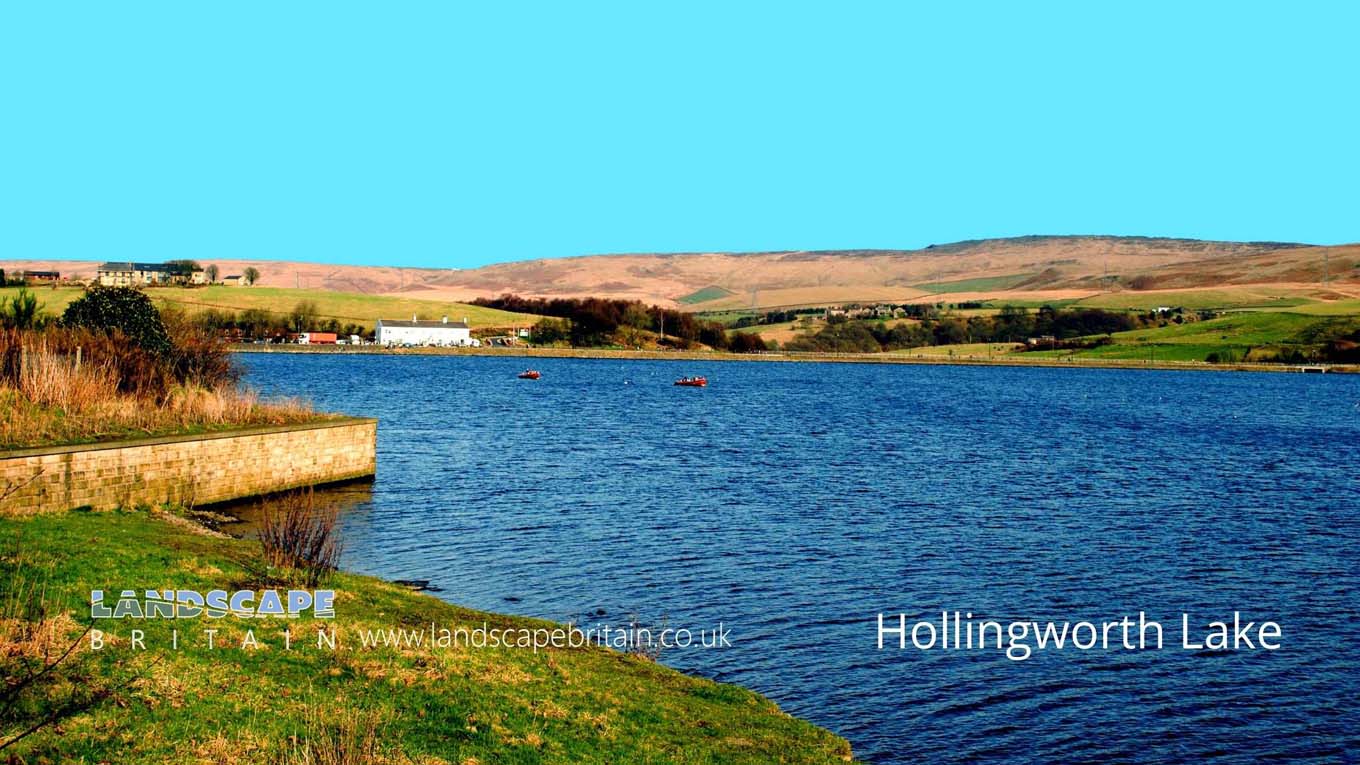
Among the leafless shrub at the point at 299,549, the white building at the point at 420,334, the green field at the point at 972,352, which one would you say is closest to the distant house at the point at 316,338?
the white building at the point at 420,334

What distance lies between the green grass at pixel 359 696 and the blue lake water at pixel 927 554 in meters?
2.26

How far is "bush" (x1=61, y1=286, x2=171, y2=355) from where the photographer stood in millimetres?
35531

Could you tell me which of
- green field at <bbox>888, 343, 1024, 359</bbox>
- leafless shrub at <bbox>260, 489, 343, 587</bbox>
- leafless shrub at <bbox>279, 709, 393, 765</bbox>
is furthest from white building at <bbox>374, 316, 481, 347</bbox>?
leafless shrub at <bbox>279, 709, 393, 765</bbox>

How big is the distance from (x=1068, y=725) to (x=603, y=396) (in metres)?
76.2

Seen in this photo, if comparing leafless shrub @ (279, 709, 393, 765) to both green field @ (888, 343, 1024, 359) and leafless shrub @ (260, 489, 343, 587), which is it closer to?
leafless shrub @ (260, 489, 343, 587)

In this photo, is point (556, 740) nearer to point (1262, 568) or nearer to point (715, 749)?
point (715, 749)

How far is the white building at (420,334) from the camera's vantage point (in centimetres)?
18788

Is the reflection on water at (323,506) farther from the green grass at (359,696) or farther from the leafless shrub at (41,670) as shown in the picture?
the leafless shrub at (41,670)

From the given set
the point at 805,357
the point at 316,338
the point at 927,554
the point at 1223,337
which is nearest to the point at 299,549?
the point at 927,554

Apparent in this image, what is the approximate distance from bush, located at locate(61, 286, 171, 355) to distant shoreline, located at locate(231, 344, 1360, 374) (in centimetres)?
13243

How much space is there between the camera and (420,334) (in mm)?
188375

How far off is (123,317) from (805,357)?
521 ft

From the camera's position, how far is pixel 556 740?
447 inches

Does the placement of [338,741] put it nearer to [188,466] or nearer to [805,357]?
[188,466]
